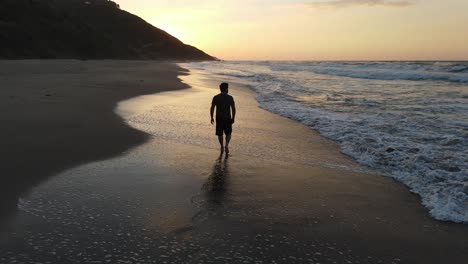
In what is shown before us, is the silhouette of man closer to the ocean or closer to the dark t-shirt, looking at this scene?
the dark t-shirt

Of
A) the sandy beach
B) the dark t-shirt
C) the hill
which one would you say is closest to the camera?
the sandy beach

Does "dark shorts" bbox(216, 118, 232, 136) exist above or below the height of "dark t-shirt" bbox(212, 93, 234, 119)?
below

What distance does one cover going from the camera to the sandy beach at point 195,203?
13.8ft

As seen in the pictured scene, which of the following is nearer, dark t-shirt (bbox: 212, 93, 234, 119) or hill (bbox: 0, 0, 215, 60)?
dark t-shirt (bbox: 212, 93, 234, 119)

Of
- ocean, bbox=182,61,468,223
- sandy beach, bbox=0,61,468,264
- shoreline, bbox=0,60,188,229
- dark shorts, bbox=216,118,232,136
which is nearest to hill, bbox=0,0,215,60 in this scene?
shoreline, bbox=0,60,188,229

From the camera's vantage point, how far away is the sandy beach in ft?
13.8

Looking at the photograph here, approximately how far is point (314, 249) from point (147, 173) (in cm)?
333

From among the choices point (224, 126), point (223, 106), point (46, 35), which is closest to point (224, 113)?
point (223, 106)

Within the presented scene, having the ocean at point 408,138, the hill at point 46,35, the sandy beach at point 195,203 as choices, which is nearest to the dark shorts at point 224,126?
the sandy beach at point 195,203

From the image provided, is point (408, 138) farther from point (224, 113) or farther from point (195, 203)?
point (195, 203)

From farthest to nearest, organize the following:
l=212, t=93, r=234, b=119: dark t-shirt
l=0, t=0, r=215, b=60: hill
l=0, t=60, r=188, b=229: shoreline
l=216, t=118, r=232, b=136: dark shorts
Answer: l=0, t=0, r=215, b=60: hill < l=212, t=93, r=234, b=119: dark t-shirt < l=216, t=118, r=232, b=136: dark shorts < l=0, t=60, r=188, b=229: shoreline

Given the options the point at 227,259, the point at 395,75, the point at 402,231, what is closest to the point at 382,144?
the point at 402,231

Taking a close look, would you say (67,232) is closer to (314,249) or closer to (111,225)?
(111,225)

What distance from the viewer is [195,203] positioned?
5.49m
